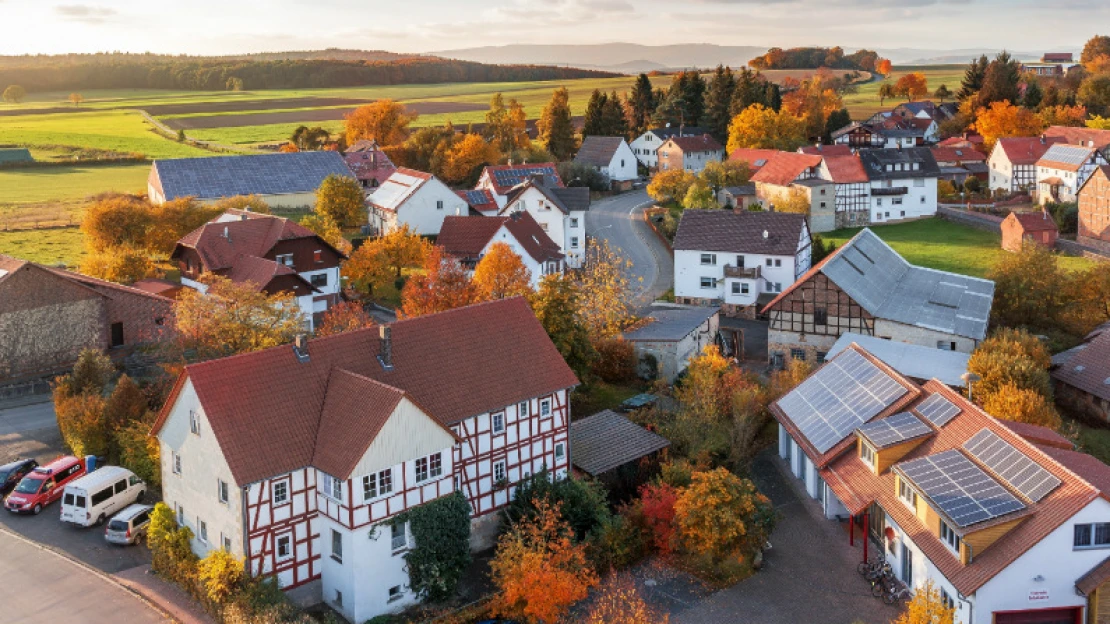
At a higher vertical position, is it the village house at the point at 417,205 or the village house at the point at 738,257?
the village house at the point at 417,205

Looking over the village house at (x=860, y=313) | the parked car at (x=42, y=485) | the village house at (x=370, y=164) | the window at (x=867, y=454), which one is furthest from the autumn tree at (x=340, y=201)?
the window at (x=867, y=454)

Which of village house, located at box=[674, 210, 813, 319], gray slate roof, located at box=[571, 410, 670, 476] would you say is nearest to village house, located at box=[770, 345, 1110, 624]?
gray slate roof, located at box=[571, 410, 670, 476]

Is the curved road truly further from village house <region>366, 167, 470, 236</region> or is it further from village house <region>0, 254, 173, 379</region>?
village house <region>0, 254, 173, 379</region>

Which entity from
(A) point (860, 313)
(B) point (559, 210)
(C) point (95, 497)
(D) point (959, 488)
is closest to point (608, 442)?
(D) point (959, 488)

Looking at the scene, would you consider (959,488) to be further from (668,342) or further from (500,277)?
(500,277)

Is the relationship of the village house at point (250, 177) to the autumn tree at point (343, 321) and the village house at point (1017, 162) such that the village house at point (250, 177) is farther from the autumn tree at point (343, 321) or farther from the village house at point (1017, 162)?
the village house at point (1017, 162)
